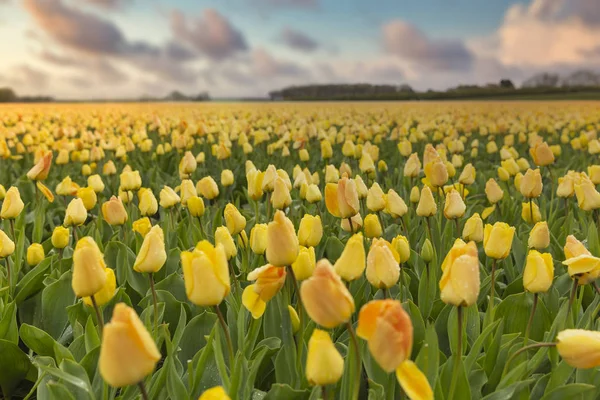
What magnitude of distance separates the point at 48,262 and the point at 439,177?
87.8 inches

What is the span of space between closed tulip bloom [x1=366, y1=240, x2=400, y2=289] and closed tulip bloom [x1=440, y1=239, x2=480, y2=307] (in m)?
0.18

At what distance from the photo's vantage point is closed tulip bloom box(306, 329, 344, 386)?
1089 millimetres

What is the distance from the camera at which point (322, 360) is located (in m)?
1.10

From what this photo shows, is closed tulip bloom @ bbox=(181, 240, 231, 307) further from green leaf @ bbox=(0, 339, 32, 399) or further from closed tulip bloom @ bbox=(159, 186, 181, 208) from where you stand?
closed tulip bloom @ bbox=(159, 186, 181, 208)

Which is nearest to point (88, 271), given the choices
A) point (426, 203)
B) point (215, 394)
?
point (215, 394)

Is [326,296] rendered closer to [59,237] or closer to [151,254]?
[151,254]

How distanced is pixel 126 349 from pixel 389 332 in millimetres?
492

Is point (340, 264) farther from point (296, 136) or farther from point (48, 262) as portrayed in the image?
point (296, 136)

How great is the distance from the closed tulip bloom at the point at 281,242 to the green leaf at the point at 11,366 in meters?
1.32

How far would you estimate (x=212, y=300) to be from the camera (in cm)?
133

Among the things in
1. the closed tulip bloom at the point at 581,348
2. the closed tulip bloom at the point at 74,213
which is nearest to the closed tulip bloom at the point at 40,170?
the closed tulip bloom at the point at 74,213

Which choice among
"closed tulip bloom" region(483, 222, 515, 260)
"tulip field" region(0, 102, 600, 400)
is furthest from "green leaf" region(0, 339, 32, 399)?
"closed tulip bloom" region(483, 222, 515, 260)

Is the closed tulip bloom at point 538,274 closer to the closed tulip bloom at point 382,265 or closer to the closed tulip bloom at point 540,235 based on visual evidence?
the closed tulip bloom at point 382,265

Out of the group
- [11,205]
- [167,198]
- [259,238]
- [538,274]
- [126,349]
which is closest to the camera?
[126,349]
